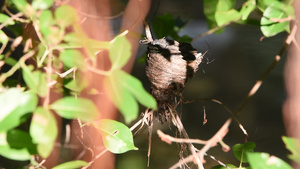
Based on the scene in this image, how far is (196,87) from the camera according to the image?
4.21ft

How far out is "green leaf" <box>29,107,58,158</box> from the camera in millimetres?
326

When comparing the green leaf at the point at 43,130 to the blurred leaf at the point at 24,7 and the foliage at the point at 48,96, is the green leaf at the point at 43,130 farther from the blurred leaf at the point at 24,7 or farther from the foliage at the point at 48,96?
the blurred leaf at the point at 24,7

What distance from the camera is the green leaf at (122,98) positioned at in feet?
1.08

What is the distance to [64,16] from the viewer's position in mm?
434

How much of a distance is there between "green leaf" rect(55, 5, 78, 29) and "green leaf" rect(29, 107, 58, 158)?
15cm

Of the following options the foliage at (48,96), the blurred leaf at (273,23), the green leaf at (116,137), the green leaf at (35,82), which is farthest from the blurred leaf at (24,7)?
the blurred leaf at (273,23)

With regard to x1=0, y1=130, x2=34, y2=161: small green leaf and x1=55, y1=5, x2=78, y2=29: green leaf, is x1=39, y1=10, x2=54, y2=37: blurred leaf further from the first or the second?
x1=0, y1=130, x2=34, y2=161: small green leaf

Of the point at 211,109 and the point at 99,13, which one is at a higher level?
the point at 99,13

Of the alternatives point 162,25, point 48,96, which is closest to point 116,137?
point 48,96

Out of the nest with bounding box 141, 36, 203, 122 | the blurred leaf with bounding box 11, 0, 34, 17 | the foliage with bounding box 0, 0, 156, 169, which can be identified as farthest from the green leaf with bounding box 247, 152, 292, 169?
the blurred leaf with bounding box 11, 0, 34, 17

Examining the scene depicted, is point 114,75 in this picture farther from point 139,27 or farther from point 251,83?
point 251,83

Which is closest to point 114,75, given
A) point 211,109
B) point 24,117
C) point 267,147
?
point 24,117

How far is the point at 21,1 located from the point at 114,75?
227 millimetres

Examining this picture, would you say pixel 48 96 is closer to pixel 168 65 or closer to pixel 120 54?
pixel 120 54
